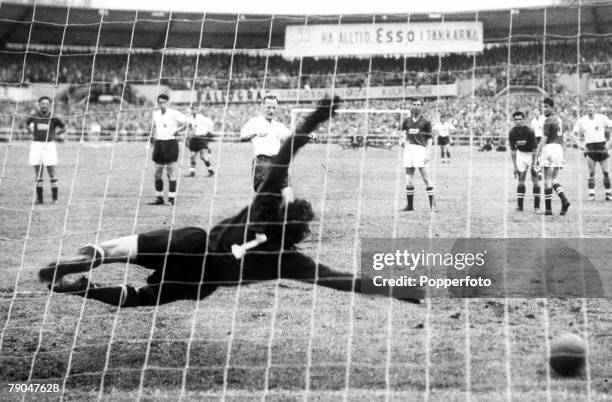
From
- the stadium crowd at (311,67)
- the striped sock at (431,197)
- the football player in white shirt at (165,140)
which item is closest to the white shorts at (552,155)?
the striped sock at (431,197)

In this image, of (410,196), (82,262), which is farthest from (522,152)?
(82,262)

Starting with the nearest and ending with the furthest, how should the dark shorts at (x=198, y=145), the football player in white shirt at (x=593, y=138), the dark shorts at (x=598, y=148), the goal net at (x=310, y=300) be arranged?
1. the goal net at (x=310, y=300)
2. the football player in white shirt at (x=593, y=138)
3. the dark shorts at (x=598, y=148)
4. the dark shorts at (x=198, y=145)

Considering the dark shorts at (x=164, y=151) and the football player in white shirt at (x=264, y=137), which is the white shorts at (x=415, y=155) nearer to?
the football player in white shirt at (x=264, y=137)

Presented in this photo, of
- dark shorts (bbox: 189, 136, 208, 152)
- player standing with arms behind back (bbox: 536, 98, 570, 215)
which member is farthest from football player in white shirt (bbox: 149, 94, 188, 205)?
player standing with arms behind back (bbox: 536, 98, 570, 215)

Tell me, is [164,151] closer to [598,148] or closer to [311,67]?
[598,148]

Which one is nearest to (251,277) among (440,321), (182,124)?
(440,321)

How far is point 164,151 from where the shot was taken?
11656 mm

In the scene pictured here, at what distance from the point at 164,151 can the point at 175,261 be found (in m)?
7.21

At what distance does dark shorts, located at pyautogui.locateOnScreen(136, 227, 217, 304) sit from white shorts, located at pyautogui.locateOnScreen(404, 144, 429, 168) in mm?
6767

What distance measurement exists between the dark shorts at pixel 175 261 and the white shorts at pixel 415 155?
6.77m

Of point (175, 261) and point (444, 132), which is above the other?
point (444, 132)

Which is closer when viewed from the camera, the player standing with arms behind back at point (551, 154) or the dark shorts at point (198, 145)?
the player standing with arms behind back at point (551, 154)

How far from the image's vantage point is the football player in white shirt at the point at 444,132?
16.3 metres

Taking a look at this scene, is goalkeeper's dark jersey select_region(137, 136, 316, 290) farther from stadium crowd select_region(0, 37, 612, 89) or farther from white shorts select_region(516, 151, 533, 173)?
stadium crowd select_region(0, 37, 612, 89)
